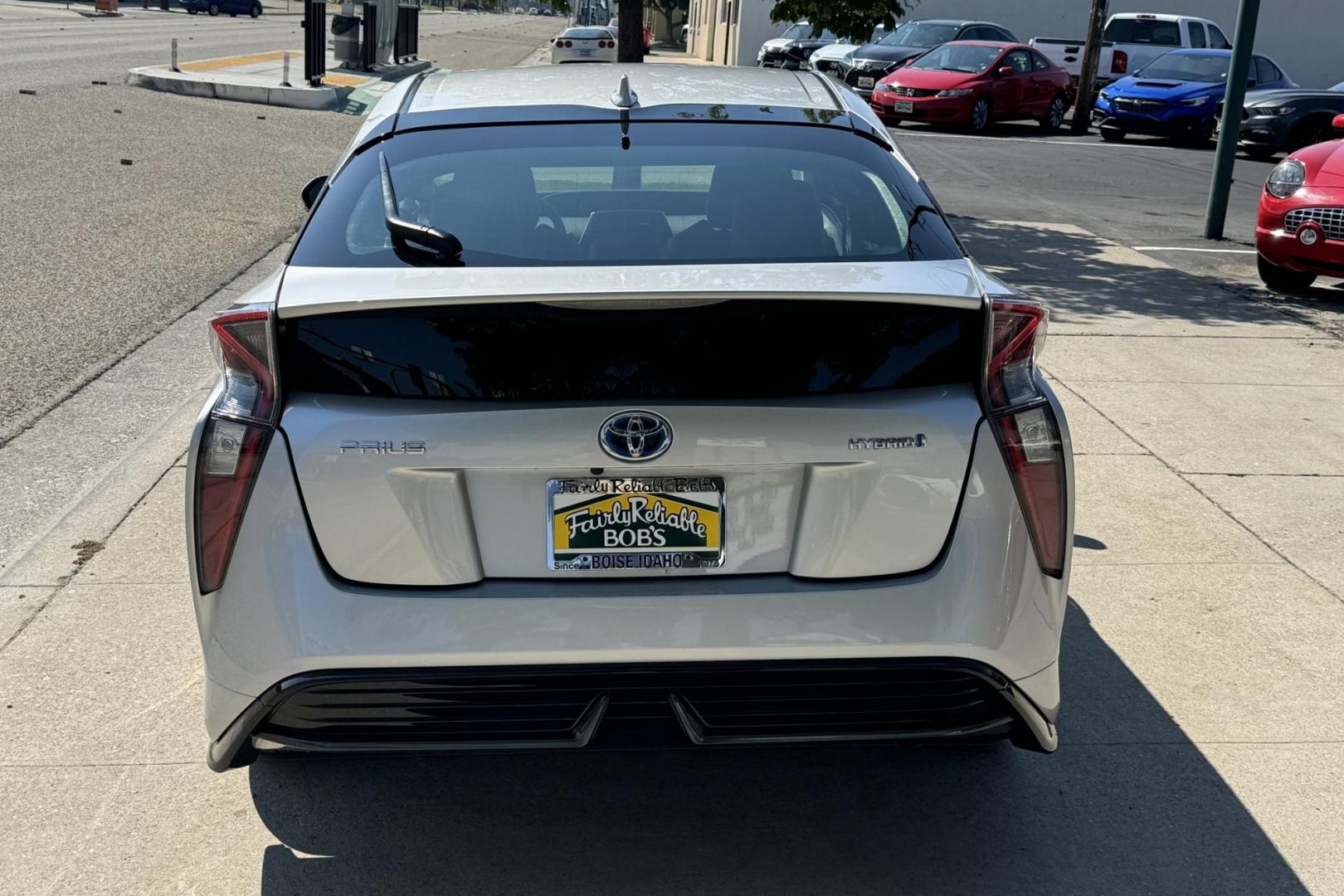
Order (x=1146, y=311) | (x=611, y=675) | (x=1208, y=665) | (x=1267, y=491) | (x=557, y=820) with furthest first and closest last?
(x=1146, y=311) < (x=1267, y=491) < (x=1208, y=665) < (x=557, y=820) < (x=611, y=675)

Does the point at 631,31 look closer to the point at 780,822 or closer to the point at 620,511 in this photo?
the point at 780,822

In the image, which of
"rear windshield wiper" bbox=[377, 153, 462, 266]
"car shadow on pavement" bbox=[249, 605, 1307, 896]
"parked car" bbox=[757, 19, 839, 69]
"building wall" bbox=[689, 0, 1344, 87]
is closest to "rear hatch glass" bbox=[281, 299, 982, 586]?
"rear windshield wiper" bbox=[377, 153, 462, 266]

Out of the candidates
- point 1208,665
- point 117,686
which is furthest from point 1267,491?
point 117,686

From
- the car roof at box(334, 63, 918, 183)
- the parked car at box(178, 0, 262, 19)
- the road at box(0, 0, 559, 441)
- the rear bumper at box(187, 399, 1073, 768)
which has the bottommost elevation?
the road at box(0, 0, 559, 441)

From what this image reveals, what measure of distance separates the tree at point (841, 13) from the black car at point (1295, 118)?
33.5 feet

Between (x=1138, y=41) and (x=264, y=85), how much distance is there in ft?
62.0

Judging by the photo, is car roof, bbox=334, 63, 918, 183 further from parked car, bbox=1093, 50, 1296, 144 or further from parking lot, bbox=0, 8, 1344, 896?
parked car, bbox=1093, 50, 1296, 144

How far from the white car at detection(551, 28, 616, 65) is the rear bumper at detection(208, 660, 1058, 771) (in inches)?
1268

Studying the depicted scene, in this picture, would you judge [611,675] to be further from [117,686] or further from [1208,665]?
[1208,665]

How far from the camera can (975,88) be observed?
80.1 feet

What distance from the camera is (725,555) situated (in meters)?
2.90

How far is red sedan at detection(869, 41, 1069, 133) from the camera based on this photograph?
2434 cm

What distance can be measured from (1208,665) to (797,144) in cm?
204

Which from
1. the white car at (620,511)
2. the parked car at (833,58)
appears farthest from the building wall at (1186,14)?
the white car at (620,511)
